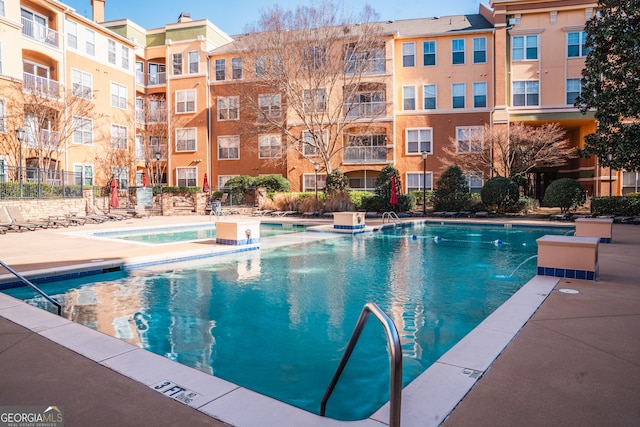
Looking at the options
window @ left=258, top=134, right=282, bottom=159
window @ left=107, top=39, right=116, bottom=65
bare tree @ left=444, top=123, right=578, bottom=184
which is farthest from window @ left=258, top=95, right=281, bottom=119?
bare tree @ left=444, top=123, right=578, bottom=184

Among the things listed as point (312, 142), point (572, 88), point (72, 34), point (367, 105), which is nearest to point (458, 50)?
point (367, 105)

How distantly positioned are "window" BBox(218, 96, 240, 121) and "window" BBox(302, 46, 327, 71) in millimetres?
8154

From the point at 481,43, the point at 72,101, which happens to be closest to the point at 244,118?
the point at 72,101

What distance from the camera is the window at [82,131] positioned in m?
27.9

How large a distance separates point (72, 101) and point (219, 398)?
28.9 metres

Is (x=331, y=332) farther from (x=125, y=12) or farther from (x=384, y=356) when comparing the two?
(x=125, y=12)

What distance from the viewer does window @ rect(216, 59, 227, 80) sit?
34.2m

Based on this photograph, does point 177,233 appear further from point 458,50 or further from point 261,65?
point 458,50

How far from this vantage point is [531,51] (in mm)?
28750

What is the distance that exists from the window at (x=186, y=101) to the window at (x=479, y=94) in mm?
21076

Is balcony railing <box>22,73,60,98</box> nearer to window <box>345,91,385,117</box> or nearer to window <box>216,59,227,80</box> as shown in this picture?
window <box>216,59,227,80</box>

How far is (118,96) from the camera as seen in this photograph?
32.2 m

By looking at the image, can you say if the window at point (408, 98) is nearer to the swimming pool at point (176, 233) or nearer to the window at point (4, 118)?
the swimming pool at point (176, 233)

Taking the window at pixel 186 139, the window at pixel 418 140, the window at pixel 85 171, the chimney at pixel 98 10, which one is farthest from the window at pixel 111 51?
the window at pixel 418 140
